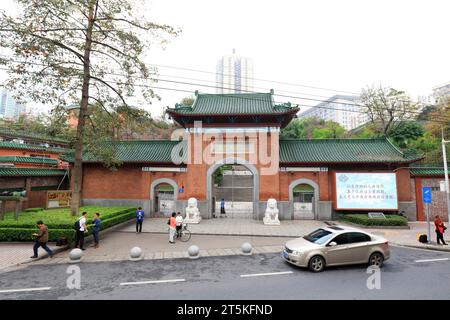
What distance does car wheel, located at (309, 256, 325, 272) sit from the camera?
7.53m

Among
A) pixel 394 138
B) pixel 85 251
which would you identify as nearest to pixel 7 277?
pixel 85 251

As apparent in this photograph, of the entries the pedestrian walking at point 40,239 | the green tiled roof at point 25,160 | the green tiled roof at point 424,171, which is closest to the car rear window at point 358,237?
the pedestrian walking at point 40,239

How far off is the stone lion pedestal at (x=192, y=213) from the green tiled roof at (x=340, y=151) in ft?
23.4

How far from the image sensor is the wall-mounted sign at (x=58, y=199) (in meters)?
15.3

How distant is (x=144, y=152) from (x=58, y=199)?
22.1 feet

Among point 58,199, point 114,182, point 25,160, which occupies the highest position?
point 25,160

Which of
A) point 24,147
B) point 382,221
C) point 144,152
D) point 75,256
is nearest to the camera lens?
point 75,256

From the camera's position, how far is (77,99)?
1211 cm

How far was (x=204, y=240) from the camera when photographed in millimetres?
11906

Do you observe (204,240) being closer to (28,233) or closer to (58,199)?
(28,233)

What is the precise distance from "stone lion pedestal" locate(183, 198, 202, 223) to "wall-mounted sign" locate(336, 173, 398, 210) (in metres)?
9.95

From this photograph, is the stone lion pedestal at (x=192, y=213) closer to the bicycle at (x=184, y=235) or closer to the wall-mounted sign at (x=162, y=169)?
the wall-mounted sign at (x=162, y=169)

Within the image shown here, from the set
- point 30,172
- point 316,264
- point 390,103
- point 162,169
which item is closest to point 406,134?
point 390,103

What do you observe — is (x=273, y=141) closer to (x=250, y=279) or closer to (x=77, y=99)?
(x=250, y=279)
